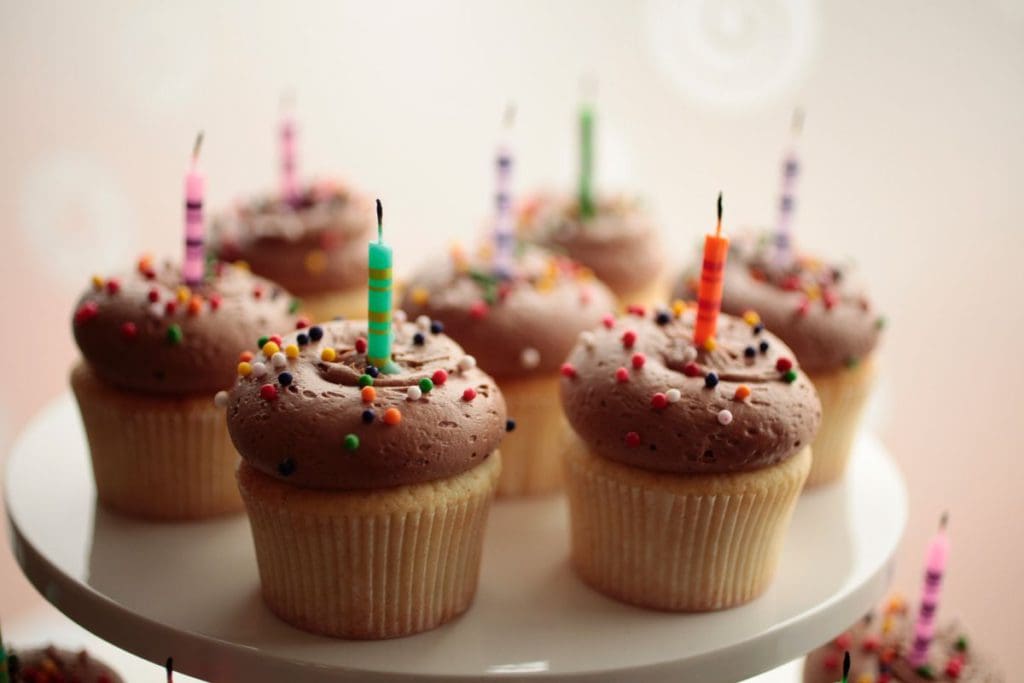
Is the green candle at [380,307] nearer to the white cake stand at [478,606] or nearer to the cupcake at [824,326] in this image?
the white cake stand at [478,606]

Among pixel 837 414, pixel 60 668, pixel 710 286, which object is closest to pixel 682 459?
pixel 710 286

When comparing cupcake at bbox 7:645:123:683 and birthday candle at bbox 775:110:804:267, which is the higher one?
birthday candle at bbox 775:110:804:267

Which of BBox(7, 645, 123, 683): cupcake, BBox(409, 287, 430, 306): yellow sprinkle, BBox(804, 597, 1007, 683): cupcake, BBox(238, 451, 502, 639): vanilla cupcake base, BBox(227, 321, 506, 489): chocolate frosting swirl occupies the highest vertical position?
BBox(409, 287, 430, 306): yellow sprinkle

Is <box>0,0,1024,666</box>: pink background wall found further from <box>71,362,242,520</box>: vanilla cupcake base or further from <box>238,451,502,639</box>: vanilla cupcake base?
<box>238,451,502,639</box>: vanilla cupcake base

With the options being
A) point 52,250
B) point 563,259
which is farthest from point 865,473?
point 52,250

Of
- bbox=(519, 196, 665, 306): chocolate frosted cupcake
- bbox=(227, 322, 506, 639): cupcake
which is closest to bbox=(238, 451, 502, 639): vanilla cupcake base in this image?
bbox=(227, 322, 506, 639): cupcake

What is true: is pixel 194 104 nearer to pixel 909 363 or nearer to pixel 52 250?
pixel 52 250

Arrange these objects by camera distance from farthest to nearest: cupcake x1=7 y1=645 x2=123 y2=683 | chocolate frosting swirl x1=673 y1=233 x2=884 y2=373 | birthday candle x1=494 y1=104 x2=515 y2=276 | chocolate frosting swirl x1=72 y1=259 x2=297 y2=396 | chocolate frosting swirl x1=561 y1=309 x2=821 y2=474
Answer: birthday candle x1=494 y1=104 x2=515 y2=276 < chocolate frosting swirl x1=673 y1=233 x2=884 y2=373 < cupcake x1=7 y1=645 x2=123 y2=683 < chocolate frosting swirl x1=72 y1=259 x2=297 y2=396 < chocolate frosting swirl x1=561 y1=309 x2=821 y2=474
